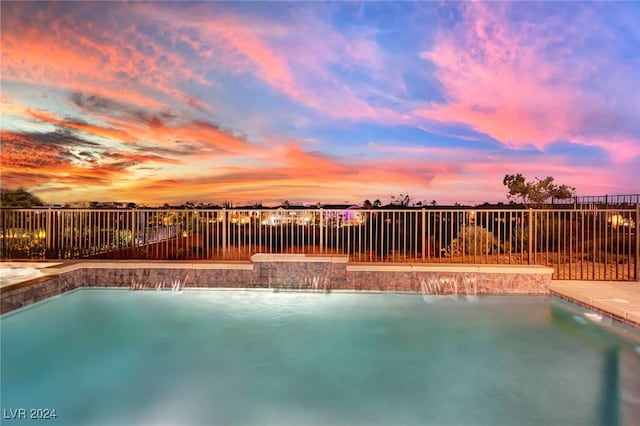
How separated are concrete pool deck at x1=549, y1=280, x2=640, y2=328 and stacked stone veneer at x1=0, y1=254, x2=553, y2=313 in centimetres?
35

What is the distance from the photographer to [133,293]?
5945mm

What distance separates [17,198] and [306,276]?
10.6m

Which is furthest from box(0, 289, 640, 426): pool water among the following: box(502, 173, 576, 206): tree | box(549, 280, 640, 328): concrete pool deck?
box(502, 173, 576, 206): tree

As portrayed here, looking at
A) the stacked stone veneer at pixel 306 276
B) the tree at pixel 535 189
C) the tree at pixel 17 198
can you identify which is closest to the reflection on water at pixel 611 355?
the stacked stone veneer at pixel 306 276

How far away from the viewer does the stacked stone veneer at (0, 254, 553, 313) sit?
5652mm

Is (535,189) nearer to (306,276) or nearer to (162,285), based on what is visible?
(306,276)

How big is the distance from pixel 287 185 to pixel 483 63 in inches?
294

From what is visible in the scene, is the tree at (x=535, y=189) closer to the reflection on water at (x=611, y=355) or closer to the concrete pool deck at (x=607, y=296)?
the concrete pool deck at (x=607, y=296)

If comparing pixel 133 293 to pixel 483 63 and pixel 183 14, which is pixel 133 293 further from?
pixel 483 63

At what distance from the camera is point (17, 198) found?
10852 mm

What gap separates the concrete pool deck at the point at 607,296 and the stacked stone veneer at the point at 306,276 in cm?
35

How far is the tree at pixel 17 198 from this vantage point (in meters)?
10.5

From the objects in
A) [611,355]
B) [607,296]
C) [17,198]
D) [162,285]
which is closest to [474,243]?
[607,296]

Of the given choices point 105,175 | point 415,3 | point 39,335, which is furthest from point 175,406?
point 105,175
